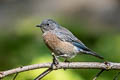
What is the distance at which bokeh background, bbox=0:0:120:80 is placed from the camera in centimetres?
525

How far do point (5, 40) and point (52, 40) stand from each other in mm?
3294

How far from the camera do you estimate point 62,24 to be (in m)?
9.23

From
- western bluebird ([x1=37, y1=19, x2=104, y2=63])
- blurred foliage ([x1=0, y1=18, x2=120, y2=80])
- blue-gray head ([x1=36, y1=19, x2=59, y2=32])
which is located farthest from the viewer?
blue-gray head ([x1=36, y1=19, x2=59, y2=32])

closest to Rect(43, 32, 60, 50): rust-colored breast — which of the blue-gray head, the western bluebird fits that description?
the western bluebird

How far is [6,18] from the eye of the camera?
1353cm

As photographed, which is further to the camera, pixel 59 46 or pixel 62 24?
pixel 62 24

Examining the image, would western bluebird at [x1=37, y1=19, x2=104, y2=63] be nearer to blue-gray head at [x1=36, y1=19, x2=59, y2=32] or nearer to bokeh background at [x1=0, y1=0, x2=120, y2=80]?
blue-gray head at [x1=36, y1=19, x2=59, y2=32]

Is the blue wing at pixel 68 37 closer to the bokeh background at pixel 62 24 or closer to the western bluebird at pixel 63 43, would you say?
the western bluebird at pixel 63 43

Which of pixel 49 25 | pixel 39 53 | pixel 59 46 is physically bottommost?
pixel 39 53

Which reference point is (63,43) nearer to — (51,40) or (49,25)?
(51,40)

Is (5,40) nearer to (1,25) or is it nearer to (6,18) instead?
(1,25)

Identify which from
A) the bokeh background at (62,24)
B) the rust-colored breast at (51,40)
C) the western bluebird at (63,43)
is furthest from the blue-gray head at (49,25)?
the bokeh background at (62,24)

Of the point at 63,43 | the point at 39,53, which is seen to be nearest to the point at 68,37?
the point at 63,43

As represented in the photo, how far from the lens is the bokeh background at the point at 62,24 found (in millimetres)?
5246
